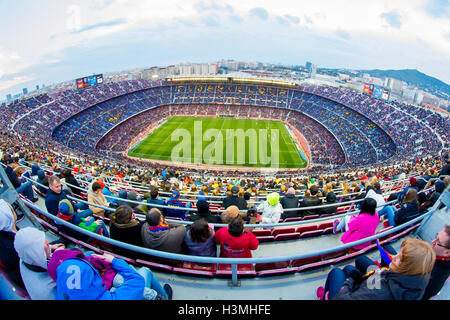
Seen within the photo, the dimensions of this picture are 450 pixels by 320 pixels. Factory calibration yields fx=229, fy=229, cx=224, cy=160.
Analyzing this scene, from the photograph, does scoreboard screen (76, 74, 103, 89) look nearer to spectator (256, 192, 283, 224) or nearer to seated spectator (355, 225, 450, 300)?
spectator (256, 192, 283, 224)

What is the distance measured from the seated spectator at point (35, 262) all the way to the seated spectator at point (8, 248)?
427 millimetres

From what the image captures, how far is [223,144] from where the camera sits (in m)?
40.2

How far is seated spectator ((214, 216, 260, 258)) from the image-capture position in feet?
12.3

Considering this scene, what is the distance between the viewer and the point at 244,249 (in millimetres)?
3971

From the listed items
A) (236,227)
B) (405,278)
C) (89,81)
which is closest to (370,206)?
(405,278)

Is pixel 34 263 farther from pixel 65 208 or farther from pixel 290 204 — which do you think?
pixel 290 204

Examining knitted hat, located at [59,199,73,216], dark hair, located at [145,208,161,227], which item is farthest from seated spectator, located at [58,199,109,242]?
dark hair, located at [145,208,161,227]

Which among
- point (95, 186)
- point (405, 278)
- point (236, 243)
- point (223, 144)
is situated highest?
point (405, 278)

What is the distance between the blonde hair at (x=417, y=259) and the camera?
232 cm

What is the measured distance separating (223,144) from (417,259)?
3811 centimetres
